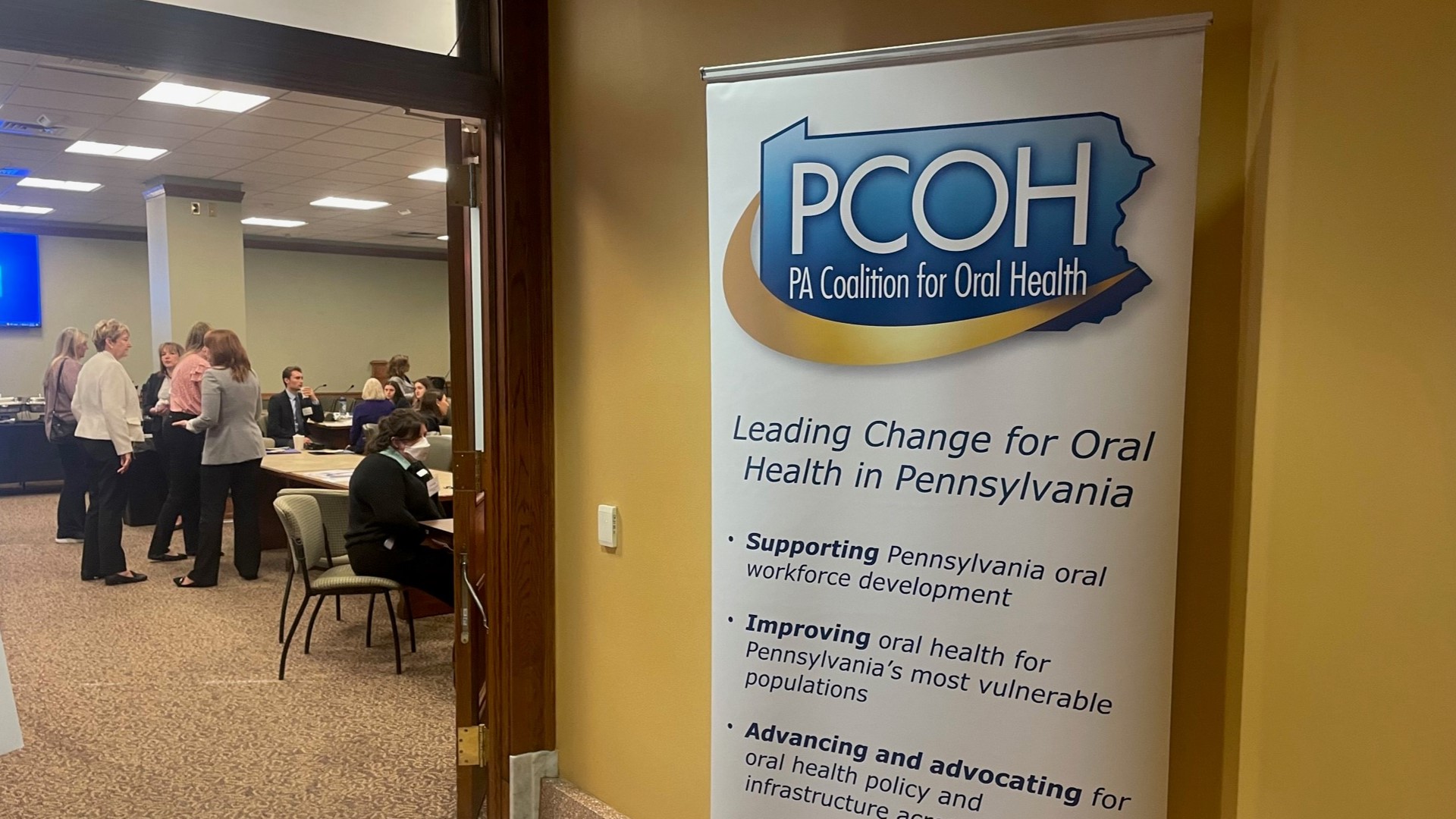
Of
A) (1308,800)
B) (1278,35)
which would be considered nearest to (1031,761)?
(1308,800)

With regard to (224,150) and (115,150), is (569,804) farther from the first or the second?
(115,150)

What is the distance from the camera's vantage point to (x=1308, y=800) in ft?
4.41

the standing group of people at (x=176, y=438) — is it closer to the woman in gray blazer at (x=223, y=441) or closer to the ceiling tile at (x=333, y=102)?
the woman in gray blazer at (x=223, y=441)

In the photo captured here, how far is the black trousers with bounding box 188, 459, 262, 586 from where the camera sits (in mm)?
6070

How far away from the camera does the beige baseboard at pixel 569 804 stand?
2.74 meters

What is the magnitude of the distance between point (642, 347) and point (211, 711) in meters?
2.88

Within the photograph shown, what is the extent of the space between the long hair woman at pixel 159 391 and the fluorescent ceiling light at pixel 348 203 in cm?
270

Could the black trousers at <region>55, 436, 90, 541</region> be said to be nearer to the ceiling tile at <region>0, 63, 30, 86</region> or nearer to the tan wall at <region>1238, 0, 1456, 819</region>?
the ceiling tile at <region>0, 63, 30, 86</region>

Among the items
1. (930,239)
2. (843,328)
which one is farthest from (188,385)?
(930,239)

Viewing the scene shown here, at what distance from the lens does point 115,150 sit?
802 cm

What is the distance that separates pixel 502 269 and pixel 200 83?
15.0ft

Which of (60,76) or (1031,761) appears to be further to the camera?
(60,76)

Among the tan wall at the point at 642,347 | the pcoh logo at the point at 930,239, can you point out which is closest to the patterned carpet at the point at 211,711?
the tan wall at the point at 642,347

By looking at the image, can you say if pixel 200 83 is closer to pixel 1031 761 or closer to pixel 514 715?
pixel 514 715
